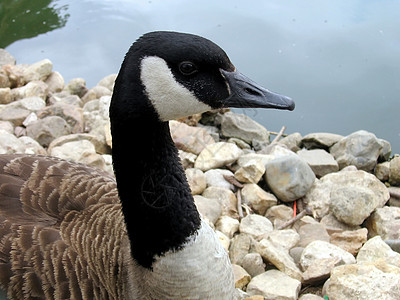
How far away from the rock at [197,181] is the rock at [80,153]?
2.04ft

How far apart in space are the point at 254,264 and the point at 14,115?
254 centimetres

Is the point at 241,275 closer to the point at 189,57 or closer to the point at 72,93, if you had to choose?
the point at 189,57

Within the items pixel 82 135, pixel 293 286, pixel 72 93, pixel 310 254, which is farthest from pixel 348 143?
pixel 72 93

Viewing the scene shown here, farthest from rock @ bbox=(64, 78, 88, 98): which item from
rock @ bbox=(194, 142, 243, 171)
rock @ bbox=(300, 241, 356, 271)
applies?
rock @ bbox=(300, 241, 356, 271)

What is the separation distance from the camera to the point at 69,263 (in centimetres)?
166

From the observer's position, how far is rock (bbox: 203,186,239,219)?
3.00 meters

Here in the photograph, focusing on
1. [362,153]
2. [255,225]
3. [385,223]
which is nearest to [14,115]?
[255,225]

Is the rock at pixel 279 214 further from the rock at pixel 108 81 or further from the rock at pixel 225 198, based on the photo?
the rock at pixel 108 81

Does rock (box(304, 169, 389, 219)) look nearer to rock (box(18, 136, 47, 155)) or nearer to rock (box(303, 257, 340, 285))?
rock (box(303, 257, 340, 285))

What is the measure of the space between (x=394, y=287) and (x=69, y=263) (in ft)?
4.68

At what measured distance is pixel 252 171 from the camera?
314cm

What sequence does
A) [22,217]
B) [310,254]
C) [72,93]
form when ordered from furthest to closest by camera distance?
1. [72,93]
2. [310,254]
3. [22,217]

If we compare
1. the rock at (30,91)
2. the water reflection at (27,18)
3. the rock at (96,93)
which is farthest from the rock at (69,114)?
the water reflection at (27,18)

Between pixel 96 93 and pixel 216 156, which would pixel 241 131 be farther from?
pixel 96 93
